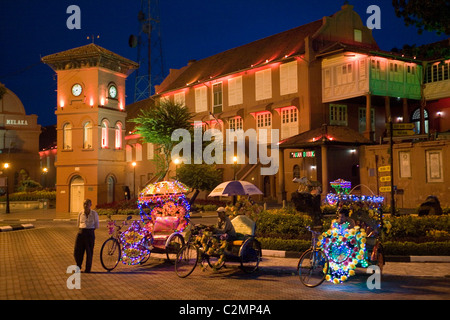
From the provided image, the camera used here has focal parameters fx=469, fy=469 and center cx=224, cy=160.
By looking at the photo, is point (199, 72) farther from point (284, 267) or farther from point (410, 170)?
point (284, 267)

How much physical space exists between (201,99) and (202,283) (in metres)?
35.0

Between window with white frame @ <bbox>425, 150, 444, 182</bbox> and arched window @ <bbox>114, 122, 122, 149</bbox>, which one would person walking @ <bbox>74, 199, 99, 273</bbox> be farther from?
arched window @ <bbox>114, 122, 122, 149</bbox>

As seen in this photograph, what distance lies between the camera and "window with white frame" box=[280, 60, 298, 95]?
34906mm

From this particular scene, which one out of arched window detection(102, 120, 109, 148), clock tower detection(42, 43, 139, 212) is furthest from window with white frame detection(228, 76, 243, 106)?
arched window detection(102, 120, 109, 148)

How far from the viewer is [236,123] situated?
40438mm

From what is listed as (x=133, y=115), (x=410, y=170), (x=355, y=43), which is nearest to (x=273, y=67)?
(x=355, y=43)

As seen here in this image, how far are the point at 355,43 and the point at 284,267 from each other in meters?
29.3

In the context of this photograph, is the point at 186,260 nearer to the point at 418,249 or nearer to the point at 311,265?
the point at 311,265

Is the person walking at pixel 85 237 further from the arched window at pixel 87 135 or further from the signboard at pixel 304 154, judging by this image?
the arched window at pixel 87 135

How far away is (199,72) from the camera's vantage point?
46.2 metres

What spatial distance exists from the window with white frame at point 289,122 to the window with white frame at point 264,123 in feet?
4.68

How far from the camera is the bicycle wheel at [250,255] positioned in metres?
11.0

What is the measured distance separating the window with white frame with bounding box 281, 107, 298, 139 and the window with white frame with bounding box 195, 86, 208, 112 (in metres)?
9.63

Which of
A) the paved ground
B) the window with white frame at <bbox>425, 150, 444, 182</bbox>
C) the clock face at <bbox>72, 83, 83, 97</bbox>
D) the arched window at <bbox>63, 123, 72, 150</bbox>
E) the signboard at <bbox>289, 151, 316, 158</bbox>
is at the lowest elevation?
the paved ground
